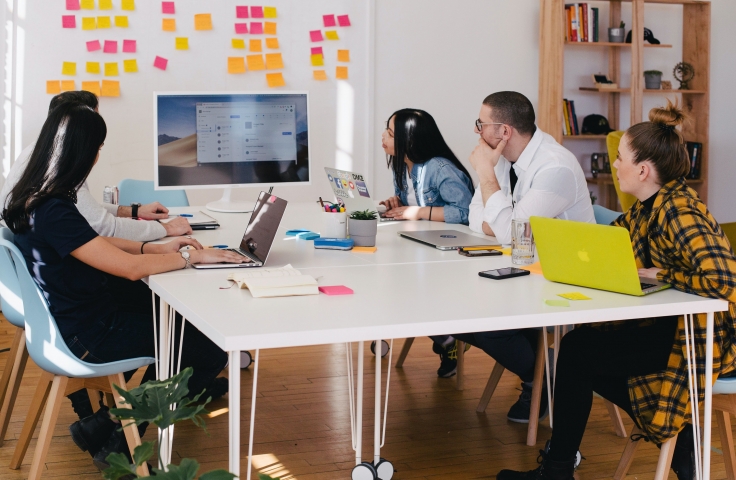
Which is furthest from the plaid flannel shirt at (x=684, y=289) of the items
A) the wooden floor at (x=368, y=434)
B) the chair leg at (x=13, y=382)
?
the chair leg at (x=13, y=382)

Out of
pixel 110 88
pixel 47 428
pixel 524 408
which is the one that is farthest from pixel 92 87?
pixel 524 408

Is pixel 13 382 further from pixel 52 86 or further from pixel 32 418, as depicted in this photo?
pixel 52 86

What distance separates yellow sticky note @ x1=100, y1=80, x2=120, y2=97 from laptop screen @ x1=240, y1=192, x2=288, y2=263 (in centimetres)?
257

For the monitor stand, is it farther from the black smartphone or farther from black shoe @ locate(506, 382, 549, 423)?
the black smartphone

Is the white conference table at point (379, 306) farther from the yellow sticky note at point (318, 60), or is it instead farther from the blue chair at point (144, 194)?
the yellow sticky note at point (318, 60)

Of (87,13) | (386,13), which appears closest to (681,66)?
(386,13)

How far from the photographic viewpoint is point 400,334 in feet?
5.29

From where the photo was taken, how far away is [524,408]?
2.91m

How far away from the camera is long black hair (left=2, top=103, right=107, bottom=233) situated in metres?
2.14

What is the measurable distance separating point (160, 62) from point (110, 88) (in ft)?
1.04

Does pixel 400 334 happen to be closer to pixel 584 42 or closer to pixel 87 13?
pixel 87 13

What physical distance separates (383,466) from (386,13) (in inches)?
138

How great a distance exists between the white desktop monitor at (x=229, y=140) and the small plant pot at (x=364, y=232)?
1.11 m

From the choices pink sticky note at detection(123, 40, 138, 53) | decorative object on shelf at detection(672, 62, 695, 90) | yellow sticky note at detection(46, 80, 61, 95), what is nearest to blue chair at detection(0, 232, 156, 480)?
yellow sticky note at detection(46, 80, 61, 95)
